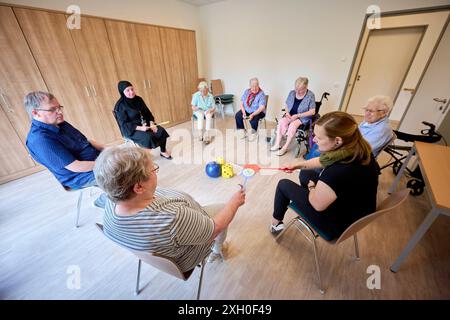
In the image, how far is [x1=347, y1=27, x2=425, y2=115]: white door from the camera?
→ 12.7 feet

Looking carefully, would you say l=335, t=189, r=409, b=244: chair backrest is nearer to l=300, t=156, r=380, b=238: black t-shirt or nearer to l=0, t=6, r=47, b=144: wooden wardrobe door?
l=300, t=156, r=380, b=238: black t-shirt

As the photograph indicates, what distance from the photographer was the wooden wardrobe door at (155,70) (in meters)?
3.39

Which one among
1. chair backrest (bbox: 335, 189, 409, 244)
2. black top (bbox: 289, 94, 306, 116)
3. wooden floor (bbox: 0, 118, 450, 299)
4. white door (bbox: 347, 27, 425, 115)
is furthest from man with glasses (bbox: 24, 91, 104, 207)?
white door (bbox: 347, 27, 425, 115)

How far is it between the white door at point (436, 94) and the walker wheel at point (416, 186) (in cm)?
89

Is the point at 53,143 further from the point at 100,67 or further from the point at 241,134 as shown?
the point at 241,134

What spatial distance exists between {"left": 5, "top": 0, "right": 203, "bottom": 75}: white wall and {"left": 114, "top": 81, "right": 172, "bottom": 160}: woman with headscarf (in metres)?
1.33

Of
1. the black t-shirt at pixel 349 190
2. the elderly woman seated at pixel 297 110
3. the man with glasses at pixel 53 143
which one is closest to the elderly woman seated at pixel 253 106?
the elderly woman seated at pixel 297 110

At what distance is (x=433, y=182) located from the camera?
1217 mm

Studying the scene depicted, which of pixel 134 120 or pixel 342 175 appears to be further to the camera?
pixel 134 120

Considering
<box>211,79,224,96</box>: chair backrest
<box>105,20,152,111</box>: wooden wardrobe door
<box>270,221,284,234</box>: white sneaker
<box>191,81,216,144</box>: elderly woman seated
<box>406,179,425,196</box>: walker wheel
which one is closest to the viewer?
<box>270,221,284,234</box>: white sneaker

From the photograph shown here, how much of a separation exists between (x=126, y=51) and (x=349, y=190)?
388cm

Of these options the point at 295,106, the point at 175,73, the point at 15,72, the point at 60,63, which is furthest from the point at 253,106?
the point at 15,72

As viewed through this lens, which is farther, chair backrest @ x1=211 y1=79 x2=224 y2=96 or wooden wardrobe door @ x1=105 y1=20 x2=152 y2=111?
chair backrest @ x1=211 y1=79 x2=224 y2=96

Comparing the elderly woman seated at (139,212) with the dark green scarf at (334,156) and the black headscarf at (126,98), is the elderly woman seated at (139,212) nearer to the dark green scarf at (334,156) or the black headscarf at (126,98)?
the dark green scarf at (334,156)
